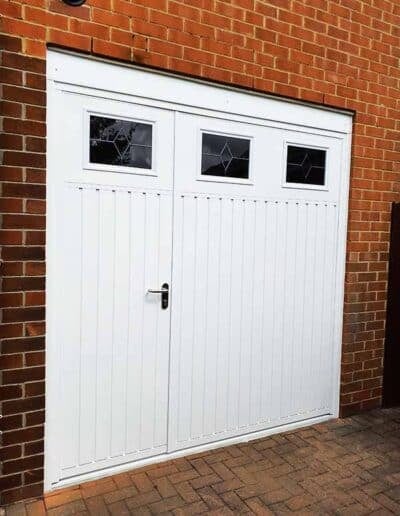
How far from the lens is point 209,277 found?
3521 millimetres

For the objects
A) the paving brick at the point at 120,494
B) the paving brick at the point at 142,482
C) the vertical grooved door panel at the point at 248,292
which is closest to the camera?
the paving brick at the point at 120,494

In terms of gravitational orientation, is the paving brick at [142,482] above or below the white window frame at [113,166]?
below

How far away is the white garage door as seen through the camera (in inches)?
118

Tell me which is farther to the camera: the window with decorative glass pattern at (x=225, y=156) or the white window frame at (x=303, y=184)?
the white window frame at (x=303, y=184)

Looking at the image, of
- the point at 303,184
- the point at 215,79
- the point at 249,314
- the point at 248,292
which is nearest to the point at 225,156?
the point at 215,79

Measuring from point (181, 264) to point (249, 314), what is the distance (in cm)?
71

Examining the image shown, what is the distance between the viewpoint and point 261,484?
318 centimetres

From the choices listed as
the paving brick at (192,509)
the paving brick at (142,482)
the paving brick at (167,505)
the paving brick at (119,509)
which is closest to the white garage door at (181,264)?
the paving brick at (142,482)

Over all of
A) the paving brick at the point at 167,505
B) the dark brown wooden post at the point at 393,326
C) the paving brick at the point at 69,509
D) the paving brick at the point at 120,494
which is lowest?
the paving brick at the point at 69,509

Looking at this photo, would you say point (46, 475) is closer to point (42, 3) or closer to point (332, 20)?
point (42, 3)

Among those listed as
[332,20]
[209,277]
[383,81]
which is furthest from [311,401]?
[332,20]

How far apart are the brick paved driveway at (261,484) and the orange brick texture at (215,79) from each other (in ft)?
1.40

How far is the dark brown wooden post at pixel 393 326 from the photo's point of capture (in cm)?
444

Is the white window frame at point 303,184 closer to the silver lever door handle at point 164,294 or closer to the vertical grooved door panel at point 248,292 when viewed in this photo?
the vertical grooved door panel at point 248,292
